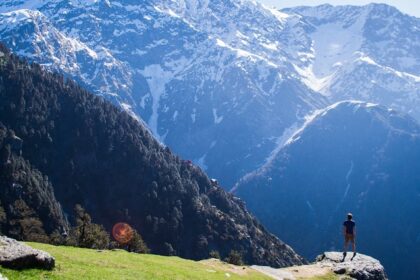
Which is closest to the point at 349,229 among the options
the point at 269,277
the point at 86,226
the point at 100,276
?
the point at 269,277

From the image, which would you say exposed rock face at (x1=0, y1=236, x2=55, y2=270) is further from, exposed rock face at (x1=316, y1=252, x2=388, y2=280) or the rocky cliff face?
exposed rock face at (x1=316, y1=252, x2=388, y2=280)

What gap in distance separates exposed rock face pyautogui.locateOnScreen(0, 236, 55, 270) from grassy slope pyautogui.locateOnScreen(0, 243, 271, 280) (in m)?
0.68

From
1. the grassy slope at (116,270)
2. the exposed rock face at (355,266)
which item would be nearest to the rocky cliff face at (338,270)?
the exposed rock face at (355,266)

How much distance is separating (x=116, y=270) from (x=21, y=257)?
974 centimetres

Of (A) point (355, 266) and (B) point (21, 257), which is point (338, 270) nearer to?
(A) point (355, 266)

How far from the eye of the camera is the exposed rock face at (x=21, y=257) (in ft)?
120

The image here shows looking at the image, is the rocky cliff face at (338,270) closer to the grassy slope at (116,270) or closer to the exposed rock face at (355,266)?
the exposed rock face at (355,266)

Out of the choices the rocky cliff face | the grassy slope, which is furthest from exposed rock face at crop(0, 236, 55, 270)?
the rocky cliff face

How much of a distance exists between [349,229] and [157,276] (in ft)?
99.2

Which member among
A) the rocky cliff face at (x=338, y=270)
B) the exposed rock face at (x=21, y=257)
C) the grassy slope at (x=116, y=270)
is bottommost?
the exposed rock face at (x=21, y=257)

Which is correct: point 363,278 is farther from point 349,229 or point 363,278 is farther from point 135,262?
point 135,262

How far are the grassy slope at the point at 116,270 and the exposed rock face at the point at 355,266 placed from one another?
12.9m

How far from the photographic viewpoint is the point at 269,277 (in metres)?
Answer: 61.1

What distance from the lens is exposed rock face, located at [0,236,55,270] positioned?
36719 millimetres
